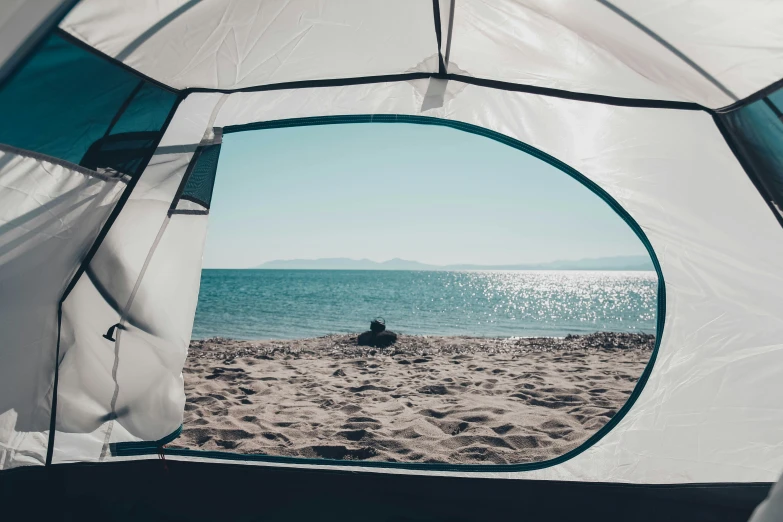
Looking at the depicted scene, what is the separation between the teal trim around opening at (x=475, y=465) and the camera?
249 centimetres

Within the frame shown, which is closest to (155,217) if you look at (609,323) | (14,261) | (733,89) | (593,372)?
(14,261)

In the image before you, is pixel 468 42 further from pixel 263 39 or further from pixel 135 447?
pixel 135 447

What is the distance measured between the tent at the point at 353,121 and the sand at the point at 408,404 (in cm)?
64

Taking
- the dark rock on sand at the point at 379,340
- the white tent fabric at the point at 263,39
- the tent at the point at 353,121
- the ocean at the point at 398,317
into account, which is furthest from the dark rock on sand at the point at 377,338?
the white tent fabric at the point at 263,39

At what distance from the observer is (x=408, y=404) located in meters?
4.29

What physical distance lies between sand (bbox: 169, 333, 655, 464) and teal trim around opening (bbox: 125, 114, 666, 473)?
433mm

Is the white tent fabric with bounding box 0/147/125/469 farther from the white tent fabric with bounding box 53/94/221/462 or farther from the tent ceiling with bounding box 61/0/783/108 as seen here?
the tent ceiling with bounding box 61/0/783/108

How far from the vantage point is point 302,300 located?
2702 centimetres

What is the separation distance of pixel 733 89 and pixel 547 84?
90 centimetres

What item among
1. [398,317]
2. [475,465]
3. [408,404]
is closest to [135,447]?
[475,465]

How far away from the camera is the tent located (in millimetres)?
2176

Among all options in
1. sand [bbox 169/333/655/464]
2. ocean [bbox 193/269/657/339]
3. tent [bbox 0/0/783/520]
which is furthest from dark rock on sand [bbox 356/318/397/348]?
tent [bbox 0/0/783/520]

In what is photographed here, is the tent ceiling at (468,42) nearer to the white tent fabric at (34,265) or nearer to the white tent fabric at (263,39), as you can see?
the white tent fabric at (263,39)

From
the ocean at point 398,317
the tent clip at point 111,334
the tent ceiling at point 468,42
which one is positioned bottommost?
the ocean at point 398,317
